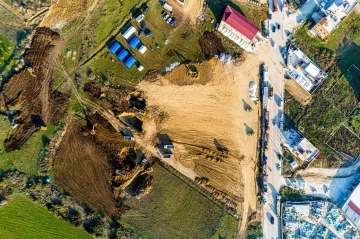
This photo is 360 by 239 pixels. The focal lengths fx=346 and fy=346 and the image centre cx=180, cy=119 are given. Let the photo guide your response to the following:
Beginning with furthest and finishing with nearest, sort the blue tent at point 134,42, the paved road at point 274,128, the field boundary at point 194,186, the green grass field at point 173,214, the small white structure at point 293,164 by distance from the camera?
the paved road at point 274,128, the small white structure at point 293,164, the field boundary at point 194,186, the green grass field at point 173,214, the blue tent at point 134,42

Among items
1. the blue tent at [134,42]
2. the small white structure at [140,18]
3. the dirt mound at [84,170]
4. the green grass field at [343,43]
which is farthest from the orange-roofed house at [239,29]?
the dirt mound at [84,170]

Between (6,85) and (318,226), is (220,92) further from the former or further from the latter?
(6,85)

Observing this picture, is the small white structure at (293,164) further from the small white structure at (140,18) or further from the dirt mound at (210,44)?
the small white structure at (140,18)

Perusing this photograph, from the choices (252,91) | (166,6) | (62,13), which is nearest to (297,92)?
(252,91)

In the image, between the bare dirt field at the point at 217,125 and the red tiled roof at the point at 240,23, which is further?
the bare dirt field at the point at 217,125

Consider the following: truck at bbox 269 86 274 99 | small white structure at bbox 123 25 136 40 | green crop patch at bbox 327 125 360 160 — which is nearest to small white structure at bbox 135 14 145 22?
small white structure at bbox 123 25 136 40

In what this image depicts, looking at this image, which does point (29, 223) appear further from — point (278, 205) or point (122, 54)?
point (278, 205)
